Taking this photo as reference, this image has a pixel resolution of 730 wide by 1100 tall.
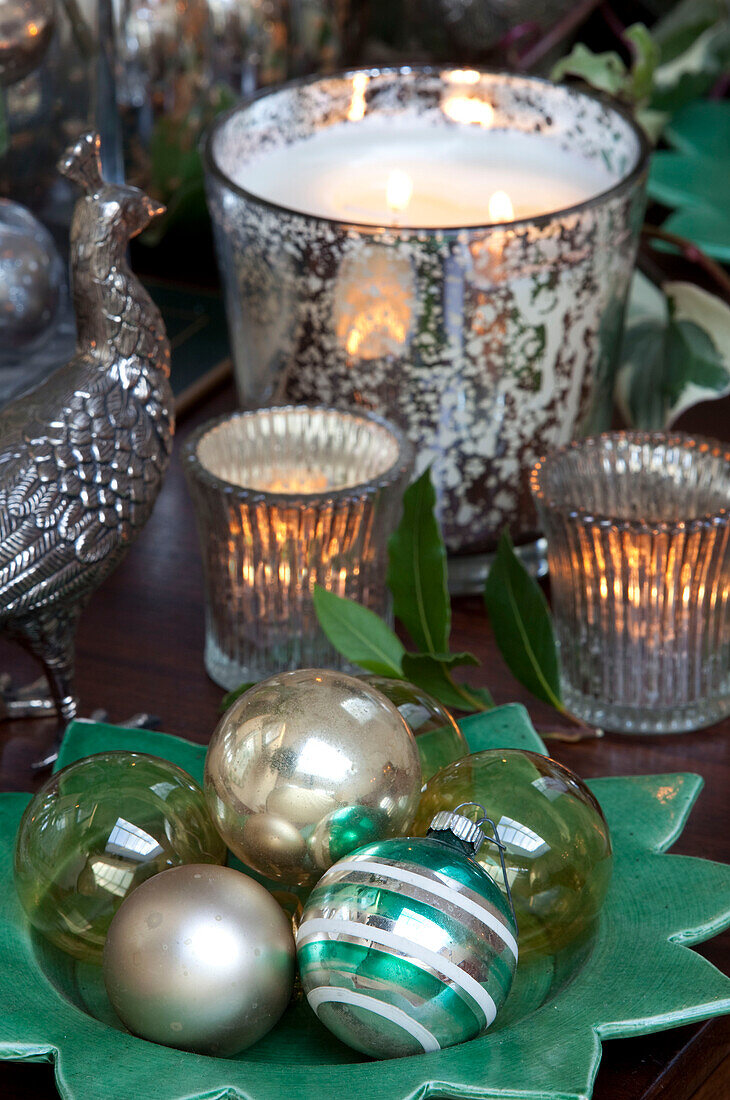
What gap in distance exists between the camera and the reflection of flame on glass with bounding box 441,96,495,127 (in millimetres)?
562

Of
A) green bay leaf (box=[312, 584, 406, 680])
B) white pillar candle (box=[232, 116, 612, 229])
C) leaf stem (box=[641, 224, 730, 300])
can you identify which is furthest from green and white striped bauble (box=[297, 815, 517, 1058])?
leaf stem (box=[641, 224, 730, 300])

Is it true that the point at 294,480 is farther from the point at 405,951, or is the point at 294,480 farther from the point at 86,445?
the point at 405,951

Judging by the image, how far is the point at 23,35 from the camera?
1.69 feet

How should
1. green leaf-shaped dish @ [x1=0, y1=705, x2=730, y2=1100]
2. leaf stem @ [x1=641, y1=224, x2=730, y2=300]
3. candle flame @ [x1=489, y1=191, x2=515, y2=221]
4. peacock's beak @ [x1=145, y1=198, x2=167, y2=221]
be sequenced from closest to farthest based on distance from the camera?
green leaf-shaped dish @ [x1=0, y1=705, x2=730, y2=1100] → peacock's beak @ [x1=145, y1=198, x2=167, y2=221] → candle flame @ [x1=489, y1=191, x2=515, y2=221] → leaf stem @ [x1=641, y1=224, x2=730, y2=300]

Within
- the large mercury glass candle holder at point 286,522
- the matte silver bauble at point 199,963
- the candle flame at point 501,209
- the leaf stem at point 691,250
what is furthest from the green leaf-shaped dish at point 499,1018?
the leaf stem at point 691,250

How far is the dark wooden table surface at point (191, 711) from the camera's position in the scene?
0.30 m

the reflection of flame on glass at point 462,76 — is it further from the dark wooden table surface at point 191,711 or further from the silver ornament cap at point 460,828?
the silver ornament cap at point 460,828

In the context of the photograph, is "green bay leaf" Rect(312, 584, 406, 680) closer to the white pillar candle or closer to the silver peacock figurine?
the silver peacock figurine

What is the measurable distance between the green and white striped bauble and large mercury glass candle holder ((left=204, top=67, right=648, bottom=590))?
0.22 m

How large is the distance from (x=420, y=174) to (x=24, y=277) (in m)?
0.16

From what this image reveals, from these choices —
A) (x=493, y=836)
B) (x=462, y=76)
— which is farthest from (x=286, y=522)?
(x=462, y=76)

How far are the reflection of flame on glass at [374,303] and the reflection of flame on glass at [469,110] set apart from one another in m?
0.16

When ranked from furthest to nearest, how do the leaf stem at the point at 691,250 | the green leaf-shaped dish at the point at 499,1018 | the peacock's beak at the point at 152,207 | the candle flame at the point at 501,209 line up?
the leaf stem at the point at 691,250 < the candle flame at the point at 501,209 < the peacock's beak at the point at 152,207 < the green leaf-shaped dish at the point at 499,1018

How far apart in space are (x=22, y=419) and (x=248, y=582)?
0.31ft
